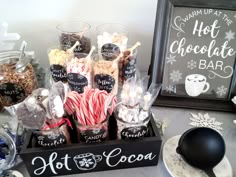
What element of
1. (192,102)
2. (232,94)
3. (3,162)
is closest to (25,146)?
(3,162)

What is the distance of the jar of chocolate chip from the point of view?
0.76m

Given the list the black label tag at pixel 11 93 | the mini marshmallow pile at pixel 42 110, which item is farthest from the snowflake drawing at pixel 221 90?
the black label tag at pixel 11 93

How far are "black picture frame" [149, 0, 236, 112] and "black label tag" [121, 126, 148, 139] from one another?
225 millimetres

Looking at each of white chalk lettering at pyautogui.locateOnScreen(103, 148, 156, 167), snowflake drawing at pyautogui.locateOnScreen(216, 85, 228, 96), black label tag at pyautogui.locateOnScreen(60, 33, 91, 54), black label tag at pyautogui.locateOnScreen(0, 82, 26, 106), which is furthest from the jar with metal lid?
snowflake drawing at pyautogui.locateOnScreen(216, 85, 228, 96)

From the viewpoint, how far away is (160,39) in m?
0.69

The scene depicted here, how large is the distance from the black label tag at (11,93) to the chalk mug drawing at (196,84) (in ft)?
1.63

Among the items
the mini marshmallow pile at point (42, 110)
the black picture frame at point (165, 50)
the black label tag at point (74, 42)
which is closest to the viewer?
the mini marshmallow pile at point (42, 110)

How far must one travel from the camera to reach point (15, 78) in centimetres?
69

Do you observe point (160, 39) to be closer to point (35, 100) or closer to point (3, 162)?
point (35, 100)

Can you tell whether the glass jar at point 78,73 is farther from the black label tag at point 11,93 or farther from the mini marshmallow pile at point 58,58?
the black label tag at point 11,93

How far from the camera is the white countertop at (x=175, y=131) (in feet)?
1.87

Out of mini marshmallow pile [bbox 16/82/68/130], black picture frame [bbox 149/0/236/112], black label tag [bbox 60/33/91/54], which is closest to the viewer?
mini marshmallow pile [bbox 16/82/68/130]

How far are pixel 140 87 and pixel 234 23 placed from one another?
33cm

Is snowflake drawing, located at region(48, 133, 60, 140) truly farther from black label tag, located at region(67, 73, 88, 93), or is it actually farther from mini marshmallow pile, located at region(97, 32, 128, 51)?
mini marshmallow pile, located at region(97, 32, 128, 51)
